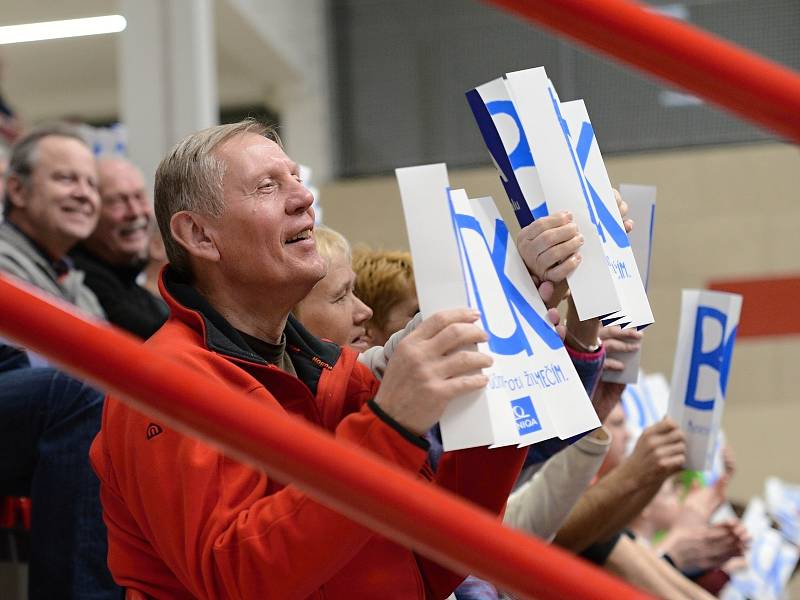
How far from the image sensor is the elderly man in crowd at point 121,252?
3.04 m

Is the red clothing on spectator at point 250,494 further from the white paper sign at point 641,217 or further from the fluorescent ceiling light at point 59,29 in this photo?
the fluorescent ceiling light at point 59,29

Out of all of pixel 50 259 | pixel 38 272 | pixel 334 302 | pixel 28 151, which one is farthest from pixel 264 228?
pixel 28 151

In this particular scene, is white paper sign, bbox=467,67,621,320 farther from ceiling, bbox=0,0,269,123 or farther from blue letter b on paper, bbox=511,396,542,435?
ceiling, bbox=0,0,269,123

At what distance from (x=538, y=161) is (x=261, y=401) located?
1.33 ft

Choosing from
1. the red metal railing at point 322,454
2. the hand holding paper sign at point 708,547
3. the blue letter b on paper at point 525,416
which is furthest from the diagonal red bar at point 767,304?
the red metal railing at point 322,454

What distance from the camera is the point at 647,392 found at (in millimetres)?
3301

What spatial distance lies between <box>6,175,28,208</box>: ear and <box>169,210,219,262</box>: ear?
1694mm

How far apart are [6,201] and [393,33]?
14.9ft

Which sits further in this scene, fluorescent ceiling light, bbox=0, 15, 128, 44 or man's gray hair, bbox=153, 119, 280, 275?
fluorescent ceiling light, bbox=0, 15, 128, 44

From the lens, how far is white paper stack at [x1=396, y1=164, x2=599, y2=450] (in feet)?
3.76

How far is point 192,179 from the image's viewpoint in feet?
4.84

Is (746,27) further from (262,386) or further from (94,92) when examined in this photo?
(262,386)

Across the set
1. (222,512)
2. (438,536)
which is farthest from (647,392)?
(438,536)

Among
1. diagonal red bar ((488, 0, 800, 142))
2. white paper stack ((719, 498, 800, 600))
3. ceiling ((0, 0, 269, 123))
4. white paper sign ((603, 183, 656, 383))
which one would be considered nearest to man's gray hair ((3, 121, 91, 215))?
white paper sign ((603, 183, 656, 383))
